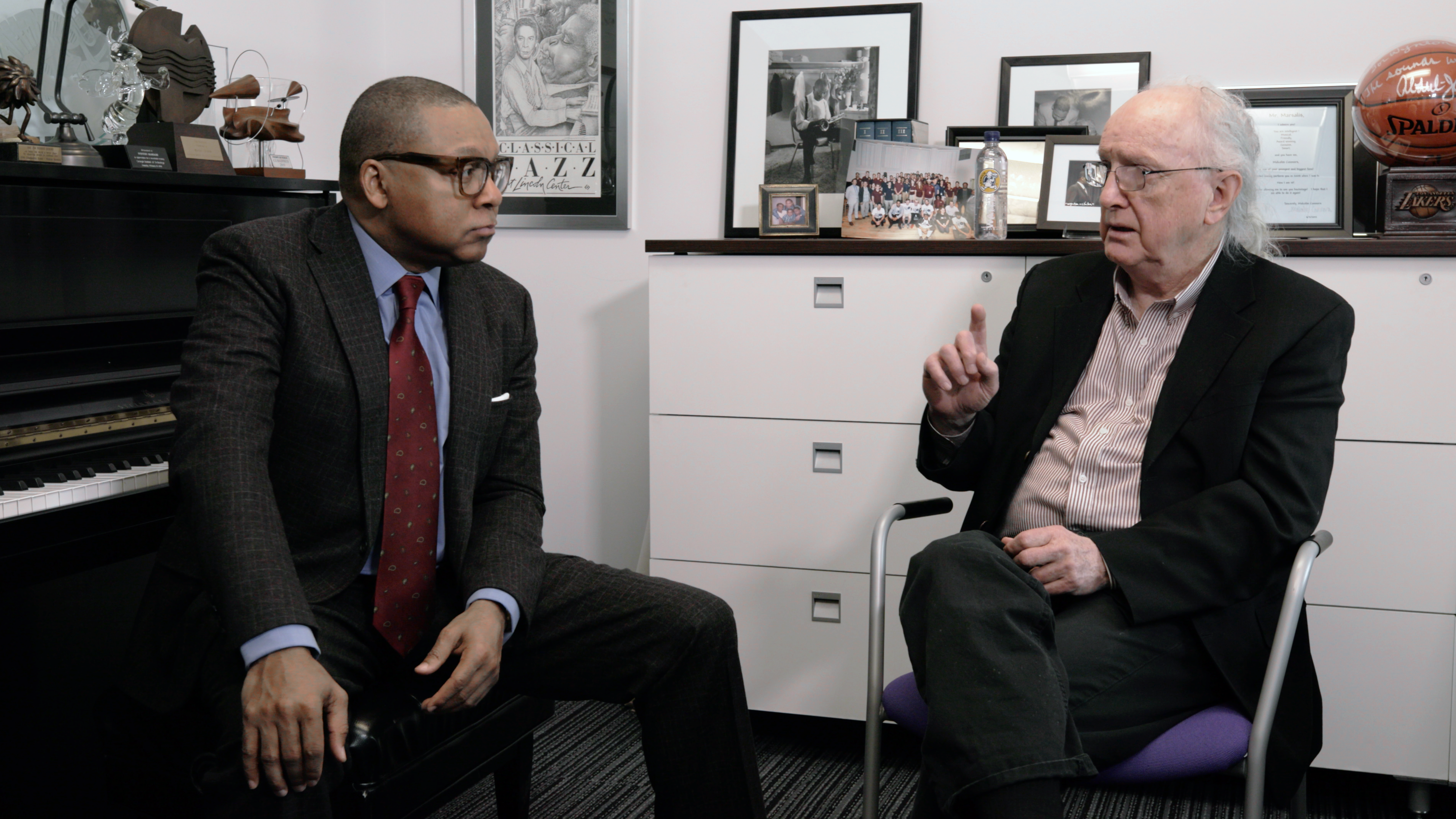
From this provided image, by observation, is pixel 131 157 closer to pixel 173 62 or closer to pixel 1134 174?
pixel 173 62

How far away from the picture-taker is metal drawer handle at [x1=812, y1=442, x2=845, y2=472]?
250 cm

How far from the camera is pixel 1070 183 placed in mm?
2510

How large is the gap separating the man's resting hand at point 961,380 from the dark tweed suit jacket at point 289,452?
688 millimetres

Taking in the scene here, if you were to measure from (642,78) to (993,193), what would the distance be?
1092mm

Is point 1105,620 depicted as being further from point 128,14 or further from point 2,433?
point 128,14

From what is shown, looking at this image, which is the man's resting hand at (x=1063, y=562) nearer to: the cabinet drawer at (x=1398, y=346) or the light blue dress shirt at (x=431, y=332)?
the light blue dress shirt at (x=431, y=332)

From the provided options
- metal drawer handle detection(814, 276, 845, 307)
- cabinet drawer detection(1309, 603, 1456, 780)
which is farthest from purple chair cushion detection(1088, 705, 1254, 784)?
metal drawer handle detection(814, 276, 845, 307)

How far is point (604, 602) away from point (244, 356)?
24.7 inches

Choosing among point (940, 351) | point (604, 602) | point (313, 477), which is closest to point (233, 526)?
point (313, 477)

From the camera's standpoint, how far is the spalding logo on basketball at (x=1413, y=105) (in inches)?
83.9

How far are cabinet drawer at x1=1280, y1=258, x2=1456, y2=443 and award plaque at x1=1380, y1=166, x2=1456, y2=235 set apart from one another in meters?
0.13

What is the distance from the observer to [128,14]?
2348 millimetres

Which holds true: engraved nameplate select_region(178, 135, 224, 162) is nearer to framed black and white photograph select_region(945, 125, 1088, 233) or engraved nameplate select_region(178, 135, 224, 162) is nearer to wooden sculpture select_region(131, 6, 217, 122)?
wooden sculpture select_region(131, 6, 217, 122)

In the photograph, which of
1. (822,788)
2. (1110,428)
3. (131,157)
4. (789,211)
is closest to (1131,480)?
(1110,428)
